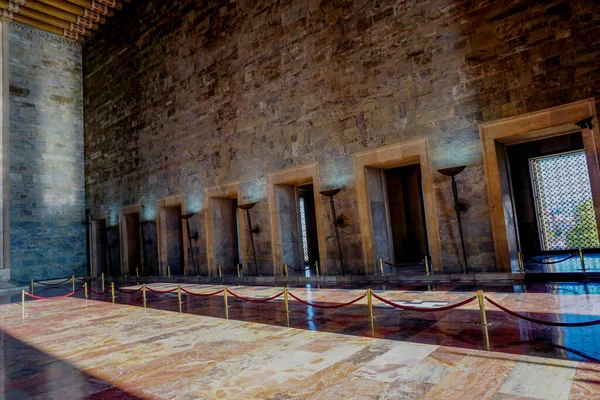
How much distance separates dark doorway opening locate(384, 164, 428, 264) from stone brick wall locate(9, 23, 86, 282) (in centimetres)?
1545

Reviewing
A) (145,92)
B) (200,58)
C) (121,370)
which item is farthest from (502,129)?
(145,92)

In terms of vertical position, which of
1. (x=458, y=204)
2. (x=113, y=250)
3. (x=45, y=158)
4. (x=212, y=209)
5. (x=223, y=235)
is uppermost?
(x=45, y=158)

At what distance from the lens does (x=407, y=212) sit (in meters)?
16.3

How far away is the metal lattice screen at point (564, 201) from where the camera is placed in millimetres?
12656

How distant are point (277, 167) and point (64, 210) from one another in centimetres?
1315

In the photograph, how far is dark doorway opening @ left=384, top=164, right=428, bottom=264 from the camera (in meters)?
15.9

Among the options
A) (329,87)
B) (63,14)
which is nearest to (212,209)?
(329,87)

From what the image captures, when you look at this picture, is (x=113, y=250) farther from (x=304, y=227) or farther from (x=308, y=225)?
(x=308, y=225)

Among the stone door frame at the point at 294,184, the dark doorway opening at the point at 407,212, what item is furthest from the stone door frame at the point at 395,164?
the dark doorway opening at the point at 407,212

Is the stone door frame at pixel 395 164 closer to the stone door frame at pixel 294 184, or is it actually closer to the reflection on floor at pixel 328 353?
the stone door frame at pixel 294 184

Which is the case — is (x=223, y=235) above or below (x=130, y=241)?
below

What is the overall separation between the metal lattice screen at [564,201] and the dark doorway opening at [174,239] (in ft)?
44.8

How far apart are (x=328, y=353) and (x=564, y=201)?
1241 cm

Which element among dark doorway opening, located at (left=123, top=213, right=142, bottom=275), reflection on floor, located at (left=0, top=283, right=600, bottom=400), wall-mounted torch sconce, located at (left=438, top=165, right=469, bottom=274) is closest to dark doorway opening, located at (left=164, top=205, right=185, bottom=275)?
dark doorway opening, located at (left=123, top=213, right=142, bottom=275)
